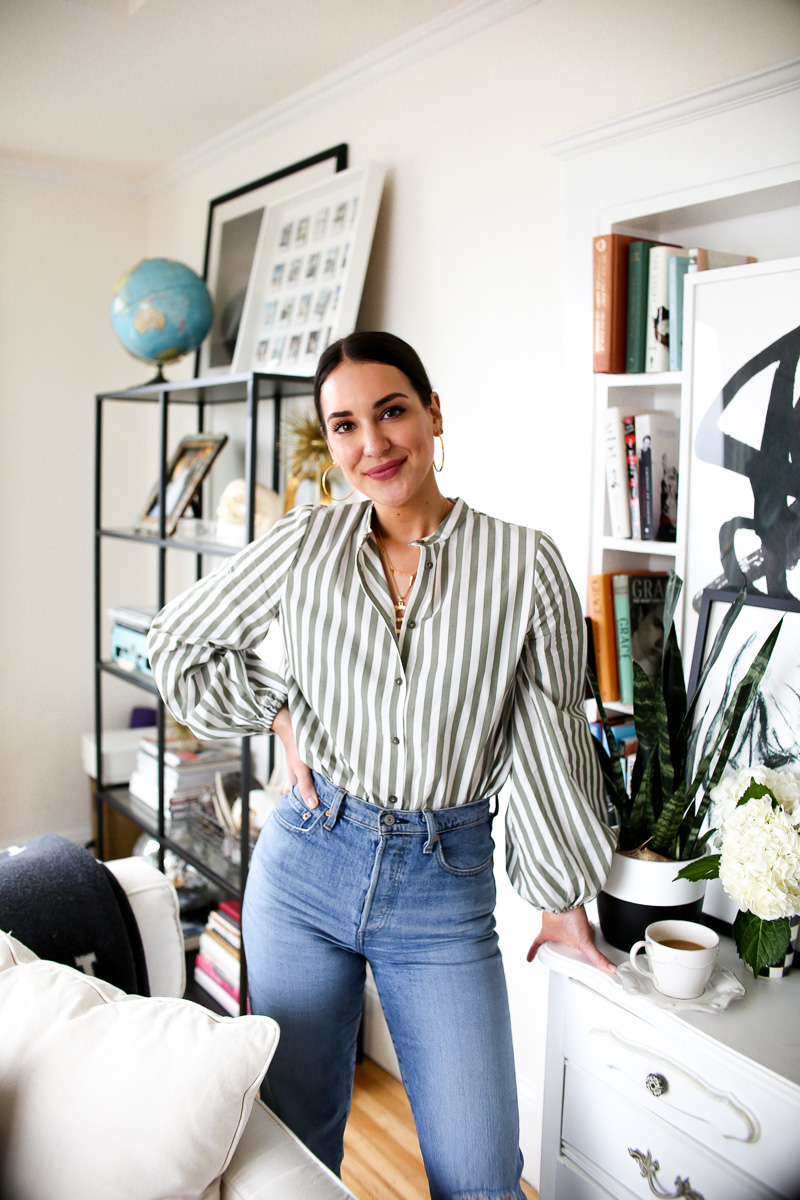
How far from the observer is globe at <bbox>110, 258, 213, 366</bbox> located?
2693mm

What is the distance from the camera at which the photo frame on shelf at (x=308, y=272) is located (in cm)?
226

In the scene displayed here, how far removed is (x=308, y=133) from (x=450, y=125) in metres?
0.66

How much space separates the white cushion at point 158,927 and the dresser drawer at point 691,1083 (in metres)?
0.59

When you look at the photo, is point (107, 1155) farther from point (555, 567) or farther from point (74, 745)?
point (74, 745)

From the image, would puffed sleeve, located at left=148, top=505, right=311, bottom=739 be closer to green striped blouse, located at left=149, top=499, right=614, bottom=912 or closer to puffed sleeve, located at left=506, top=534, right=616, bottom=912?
green striped blouse, located at left=149, top=499, right=614, bottom=912

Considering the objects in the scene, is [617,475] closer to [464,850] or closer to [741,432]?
[741,432]

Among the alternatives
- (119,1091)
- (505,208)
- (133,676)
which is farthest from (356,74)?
(119,1091)

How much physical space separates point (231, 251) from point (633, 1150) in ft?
8.72

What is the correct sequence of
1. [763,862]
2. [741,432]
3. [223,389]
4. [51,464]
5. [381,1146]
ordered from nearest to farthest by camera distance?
[763,862], [741,432], [381,1146], [223,389], [51,464]

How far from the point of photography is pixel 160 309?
8.84ft

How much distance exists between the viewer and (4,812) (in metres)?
3.46

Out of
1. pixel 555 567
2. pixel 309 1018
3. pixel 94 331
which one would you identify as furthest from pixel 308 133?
pixel 309 1018

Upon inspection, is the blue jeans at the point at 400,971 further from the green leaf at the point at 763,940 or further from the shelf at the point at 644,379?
the shelf at the point at 644,379

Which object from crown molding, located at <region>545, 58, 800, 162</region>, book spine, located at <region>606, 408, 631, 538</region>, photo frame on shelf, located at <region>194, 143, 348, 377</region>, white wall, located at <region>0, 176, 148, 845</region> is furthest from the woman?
white wall, located at <region>0, 176, 148, 845</region>
